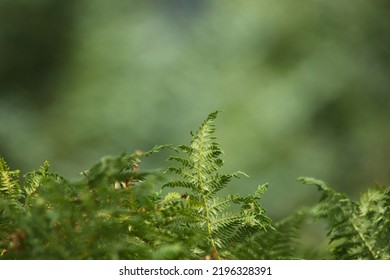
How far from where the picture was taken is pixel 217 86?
13.1 feet

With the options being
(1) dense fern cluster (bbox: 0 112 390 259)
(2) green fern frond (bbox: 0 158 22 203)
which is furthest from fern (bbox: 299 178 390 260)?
(2) green fern frond (bbox: 0 158 22 203)

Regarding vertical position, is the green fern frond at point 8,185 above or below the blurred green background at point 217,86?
below

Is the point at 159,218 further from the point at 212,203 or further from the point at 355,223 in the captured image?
the point at 355,223

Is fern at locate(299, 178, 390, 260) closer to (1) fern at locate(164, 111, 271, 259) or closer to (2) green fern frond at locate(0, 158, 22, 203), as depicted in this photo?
(1) fern at locate(164, 111, 271, 259)

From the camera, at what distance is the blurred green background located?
3.71m

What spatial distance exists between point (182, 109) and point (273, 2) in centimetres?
93

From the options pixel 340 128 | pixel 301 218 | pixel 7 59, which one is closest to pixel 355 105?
pixel 340 128

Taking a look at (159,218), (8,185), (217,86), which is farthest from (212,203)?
(217,86)

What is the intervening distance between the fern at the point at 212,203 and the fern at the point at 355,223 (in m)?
0.08

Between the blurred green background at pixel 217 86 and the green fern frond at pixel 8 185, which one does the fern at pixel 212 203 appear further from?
the blurred green background at pixel 217 86

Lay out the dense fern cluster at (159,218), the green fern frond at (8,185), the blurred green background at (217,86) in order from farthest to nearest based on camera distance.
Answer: the blurred green background at (217,86) < the green fern frond at (8,185) < the dense fern cluster at (159,218)

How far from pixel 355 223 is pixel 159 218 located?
0.20 metres

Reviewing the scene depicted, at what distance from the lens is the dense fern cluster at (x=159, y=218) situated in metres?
0.46

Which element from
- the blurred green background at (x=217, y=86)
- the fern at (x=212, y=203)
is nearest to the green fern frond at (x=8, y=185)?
the fern at (x=212, y=203)
